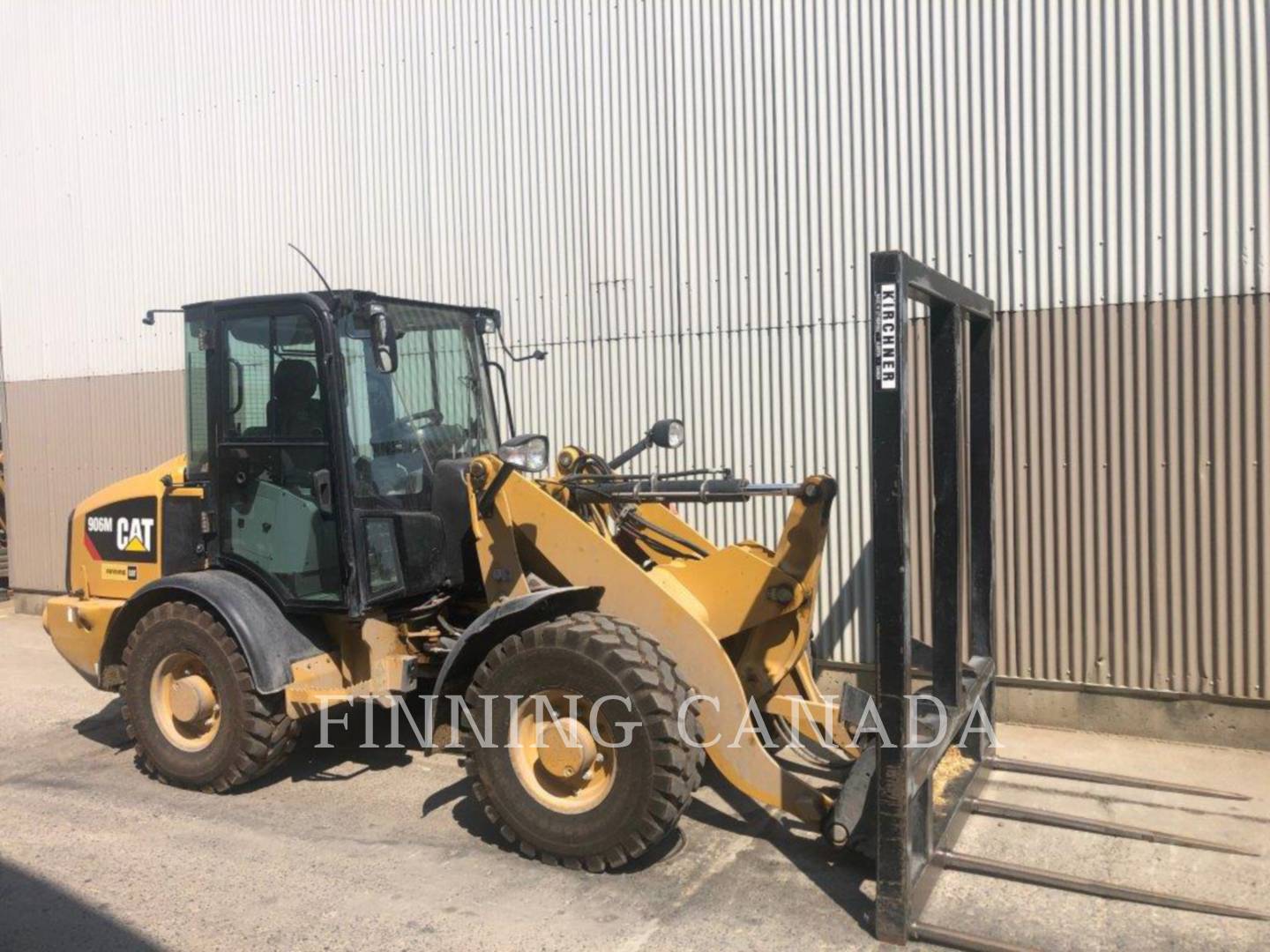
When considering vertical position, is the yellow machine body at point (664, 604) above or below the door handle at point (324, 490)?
below

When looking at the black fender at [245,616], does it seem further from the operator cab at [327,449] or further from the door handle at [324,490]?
the door handle at [324,490]

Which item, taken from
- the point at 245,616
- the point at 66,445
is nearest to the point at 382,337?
the point at 245,616

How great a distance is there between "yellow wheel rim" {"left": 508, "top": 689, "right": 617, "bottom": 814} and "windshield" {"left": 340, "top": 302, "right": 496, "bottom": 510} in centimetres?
152

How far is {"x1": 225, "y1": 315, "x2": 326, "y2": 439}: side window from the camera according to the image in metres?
5.71

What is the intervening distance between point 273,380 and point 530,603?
2.04 meters

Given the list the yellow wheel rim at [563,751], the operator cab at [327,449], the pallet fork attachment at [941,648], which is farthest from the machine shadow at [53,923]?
the pallet fork attachment at [941,648]

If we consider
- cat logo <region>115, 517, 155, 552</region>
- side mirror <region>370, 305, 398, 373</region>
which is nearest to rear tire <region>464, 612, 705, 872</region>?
side mirror <region>370, 305, 398, 373</region>

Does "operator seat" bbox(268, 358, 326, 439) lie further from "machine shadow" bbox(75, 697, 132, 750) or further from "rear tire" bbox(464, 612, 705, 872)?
"machine shadow" bbox(75, 697, 132, 750)

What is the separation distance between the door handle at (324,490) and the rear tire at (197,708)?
898 millimetres

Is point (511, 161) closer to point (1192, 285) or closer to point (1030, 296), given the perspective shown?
point (1030, 296)

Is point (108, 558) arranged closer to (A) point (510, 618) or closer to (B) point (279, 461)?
(B) point (279, 461)

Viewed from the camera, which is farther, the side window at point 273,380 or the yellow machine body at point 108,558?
the yellow machine body at point 108,558

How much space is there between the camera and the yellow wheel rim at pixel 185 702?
19.2ft

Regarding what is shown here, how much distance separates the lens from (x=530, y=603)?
16.3 feet
